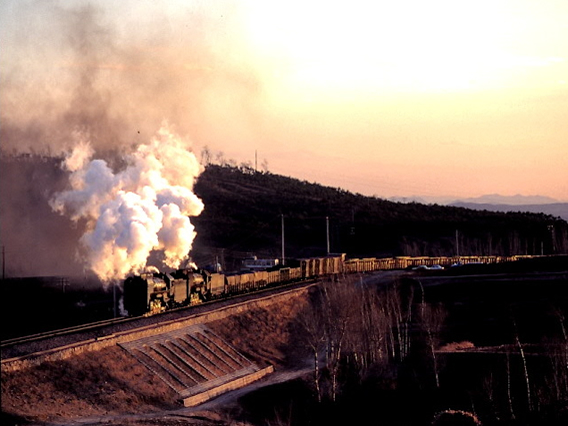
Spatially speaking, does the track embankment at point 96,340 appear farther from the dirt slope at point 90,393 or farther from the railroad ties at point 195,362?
the railroad ties at point 195,362

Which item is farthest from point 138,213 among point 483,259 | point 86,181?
point 483,259

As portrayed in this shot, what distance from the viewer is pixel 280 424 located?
4825 cm

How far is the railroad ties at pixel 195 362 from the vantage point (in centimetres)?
5353

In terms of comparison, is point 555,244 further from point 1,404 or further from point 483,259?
point 1,404

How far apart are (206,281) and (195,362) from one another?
18.5 m

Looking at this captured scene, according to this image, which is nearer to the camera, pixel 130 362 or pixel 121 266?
pixel 130 362

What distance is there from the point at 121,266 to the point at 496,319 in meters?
36.8

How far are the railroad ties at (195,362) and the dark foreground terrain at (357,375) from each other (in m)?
1.29

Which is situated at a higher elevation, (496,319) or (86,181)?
(86,181)

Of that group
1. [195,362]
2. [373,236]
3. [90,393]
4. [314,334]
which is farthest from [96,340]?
[373,236]

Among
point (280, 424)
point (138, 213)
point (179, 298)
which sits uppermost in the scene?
point (138, 213)

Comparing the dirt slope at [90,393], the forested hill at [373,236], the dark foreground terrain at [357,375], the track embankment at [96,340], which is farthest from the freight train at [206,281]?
the forested hill at [373,236]

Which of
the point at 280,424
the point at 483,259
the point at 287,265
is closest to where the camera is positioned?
the point at 280,424

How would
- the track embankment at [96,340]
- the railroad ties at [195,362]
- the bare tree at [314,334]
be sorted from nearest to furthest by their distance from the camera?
the track embankment at [96,340] → the railroad ties at [195,362] → the bare tree at [314,334]
